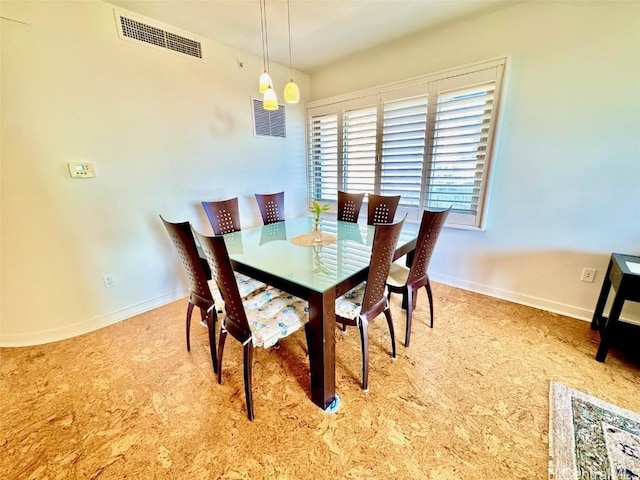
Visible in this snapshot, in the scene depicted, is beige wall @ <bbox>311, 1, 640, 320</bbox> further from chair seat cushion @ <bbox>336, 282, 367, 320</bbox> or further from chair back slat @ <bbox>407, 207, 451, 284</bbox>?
chair seat cushion @ <bbox>336, 282, 367, 320</bbox>

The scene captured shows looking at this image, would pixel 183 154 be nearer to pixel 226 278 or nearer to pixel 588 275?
pixel 226 278

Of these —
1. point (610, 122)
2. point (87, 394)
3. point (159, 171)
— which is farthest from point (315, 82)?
point (87, 394)

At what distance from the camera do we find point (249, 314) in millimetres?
1527

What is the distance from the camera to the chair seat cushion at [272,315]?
4.54 ft

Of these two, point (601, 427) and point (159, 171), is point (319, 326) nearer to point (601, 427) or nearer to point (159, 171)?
point (601, 427)

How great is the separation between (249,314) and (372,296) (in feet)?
2.41

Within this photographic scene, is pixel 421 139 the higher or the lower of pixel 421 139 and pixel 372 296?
the higher

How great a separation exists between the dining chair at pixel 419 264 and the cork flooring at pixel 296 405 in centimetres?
39

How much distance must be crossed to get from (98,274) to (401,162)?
10.2 ft

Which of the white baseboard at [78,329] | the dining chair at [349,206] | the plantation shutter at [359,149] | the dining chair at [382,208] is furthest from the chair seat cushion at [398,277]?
the white baseboard at [78,329]

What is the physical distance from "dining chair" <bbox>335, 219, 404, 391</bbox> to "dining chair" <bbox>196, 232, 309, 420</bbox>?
26cm

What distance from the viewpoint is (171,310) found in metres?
2.49

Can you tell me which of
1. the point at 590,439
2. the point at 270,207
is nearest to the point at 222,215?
the point at 270,207

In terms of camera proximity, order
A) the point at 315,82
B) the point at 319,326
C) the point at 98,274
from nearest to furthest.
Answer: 1. the point at 319,326
2. the point at 98,274
3. the point at 315,82
